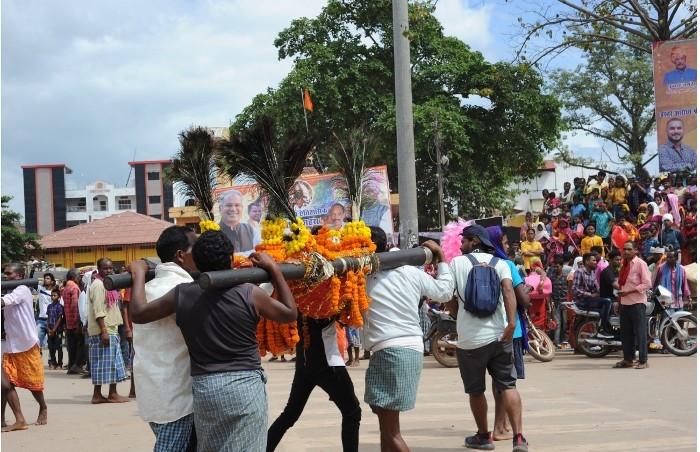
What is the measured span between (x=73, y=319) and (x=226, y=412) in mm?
12416

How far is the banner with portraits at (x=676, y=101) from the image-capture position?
13820 mm

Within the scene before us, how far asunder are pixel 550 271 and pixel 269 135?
1170 centimetres

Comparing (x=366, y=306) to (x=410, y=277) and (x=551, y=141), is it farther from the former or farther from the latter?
(x=551, y=141)

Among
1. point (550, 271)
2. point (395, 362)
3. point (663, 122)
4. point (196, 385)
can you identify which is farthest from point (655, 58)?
point (196, 385)

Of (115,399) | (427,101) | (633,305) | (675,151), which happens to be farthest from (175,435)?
(427,101)

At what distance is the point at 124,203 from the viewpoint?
3445 inches

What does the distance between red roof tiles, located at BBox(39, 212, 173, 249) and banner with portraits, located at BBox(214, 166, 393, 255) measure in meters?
33.4

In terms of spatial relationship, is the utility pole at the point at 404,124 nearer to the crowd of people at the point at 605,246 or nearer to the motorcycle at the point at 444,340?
the motorcycle at the point at 444,340

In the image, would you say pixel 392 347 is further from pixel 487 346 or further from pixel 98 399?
pixel 98 399

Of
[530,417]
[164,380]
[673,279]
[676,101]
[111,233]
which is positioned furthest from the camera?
[111,233]

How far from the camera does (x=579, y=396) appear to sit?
9.91 metres

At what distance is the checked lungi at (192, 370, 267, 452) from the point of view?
13.9ft

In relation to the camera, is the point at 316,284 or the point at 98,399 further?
the point at 98,399

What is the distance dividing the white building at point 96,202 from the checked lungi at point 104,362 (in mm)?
78436
